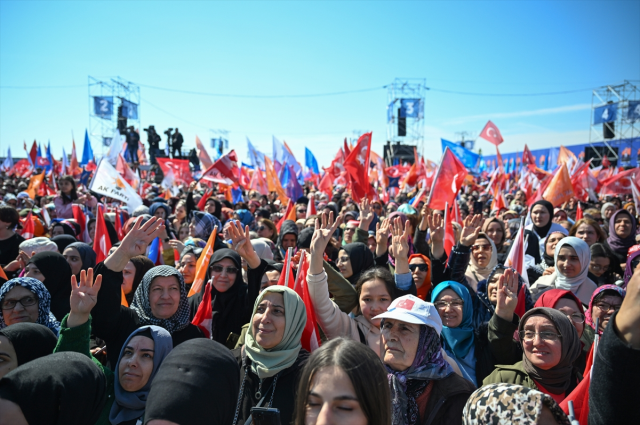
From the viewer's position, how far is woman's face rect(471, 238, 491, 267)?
179 inches

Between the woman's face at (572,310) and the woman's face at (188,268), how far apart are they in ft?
11.0

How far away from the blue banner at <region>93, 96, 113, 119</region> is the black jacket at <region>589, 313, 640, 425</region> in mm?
37771

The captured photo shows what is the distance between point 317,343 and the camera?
2.74 m

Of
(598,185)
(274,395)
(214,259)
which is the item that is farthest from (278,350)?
(598,185)

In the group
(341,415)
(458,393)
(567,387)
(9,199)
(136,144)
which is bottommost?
(567,387)

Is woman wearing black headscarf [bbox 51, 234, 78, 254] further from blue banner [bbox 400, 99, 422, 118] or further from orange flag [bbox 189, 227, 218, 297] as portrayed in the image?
blue banner [bbox 400, 99, 422, 118]

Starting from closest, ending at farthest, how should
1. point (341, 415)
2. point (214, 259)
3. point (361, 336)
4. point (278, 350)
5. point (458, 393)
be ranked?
point (341, 415), point (458, 393), point (278, 350), point (361, 336), point (214, 259)

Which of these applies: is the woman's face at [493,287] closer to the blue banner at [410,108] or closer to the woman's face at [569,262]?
the woman's face at [569,262]

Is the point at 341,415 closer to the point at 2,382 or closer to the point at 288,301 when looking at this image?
the point at 288,301

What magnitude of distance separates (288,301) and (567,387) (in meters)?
1.61

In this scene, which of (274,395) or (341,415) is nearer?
(341,415)

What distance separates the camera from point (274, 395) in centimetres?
228

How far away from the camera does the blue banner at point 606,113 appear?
3167 cm

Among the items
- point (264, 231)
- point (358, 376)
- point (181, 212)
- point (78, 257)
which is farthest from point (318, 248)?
point (181, 212)
